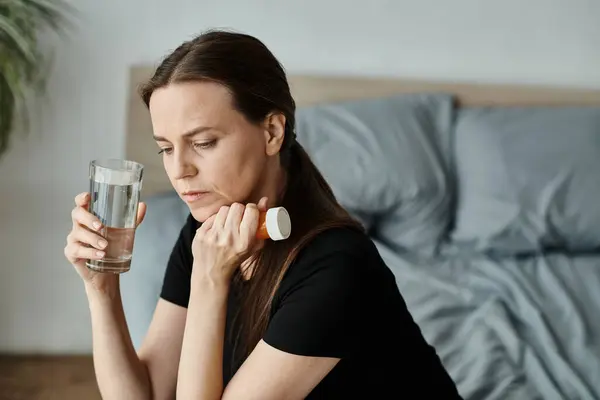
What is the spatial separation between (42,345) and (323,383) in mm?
1736

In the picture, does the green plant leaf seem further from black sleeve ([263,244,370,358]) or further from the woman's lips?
black sleeve ([263,244,370,358])

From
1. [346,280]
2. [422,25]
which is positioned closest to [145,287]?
[346,280]

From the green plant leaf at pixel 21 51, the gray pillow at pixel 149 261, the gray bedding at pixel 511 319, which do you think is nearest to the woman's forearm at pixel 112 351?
the gray pillow at pixel 149 261

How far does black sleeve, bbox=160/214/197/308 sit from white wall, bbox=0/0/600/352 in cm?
124

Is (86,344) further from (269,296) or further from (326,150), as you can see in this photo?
(269,296)

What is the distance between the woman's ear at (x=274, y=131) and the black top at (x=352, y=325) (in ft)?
0.51

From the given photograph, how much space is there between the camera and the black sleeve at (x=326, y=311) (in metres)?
1.08

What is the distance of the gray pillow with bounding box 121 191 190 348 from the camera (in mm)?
1855

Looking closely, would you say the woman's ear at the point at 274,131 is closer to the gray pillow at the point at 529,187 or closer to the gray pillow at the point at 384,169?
the gray pillow at the point at 384,169

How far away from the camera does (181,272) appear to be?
139cm

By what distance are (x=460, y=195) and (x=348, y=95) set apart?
1.67 ft

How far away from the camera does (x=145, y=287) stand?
6.31 feet

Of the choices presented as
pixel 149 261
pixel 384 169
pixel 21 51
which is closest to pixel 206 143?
pixel 149 261

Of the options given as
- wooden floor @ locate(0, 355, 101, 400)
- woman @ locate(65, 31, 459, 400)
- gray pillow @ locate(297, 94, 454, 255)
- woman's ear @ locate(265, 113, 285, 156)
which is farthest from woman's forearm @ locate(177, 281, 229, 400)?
wooden floor @ locate(0, 355, 101, 400)
